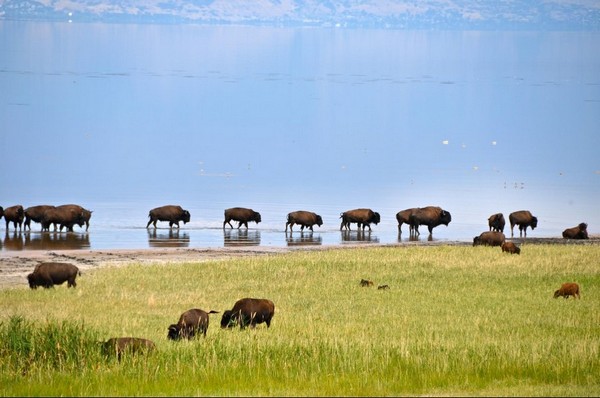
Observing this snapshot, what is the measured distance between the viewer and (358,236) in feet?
186

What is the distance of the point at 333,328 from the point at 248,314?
5.50 feet

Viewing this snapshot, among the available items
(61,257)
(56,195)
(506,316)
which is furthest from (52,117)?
(506,316)

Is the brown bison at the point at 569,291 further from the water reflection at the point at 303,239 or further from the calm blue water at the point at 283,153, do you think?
the calm blue water at the point at 283,153

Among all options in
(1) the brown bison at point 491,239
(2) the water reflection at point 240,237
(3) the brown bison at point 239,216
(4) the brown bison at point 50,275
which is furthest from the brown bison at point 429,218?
(4) the brown bison at point 50,275

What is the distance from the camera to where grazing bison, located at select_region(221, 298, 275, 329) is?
25062 millimetres

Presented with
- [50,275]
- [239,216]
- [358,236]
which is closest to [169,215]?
[239,216]

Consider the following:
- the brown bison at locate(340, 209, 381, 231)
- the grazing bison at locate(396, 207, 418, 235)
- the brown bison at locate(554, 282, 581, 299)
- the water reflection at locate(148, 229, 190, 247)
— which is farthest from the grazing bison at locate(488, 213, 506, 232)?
the brown bison at locate(554, 282, 581, 299)

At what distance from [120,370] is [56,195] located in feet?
183

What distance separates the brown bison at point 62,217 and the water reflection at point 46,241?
50cm

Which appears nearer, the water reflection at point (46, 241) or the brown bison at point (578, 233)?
the water reflection at point (46, 241)

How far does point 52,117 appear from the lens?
137000mm

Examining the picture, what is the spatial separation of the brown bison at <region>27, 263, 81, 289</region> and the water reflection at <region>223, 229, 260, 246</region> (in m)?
19.2

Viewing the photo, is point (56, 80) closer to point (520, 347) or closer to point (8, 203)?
point (8, 203)

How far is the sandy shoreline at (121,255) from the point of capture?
39875 mm
